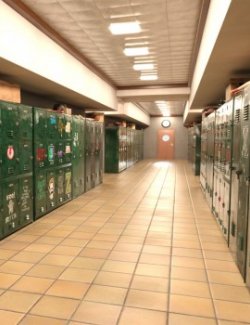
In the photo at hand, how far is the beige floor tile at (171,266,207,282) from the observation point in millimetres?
3046

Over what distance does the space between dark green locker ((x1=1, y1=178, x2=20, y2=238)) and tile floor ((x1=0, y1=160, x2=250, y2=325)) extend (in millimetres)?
159

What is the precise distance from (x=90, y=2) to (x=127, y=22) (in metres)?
0.80

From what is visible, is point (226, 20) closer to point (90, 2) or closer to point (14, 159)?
point (90, 2)

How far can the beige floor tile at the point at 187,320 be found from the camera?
2289 mm

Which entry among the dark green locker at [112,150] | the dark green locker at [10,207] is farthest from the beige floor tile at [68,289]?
the dark green locker at [112,150]

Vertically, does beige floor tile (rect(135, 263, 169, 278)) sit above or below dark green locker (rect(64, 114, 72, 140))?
below

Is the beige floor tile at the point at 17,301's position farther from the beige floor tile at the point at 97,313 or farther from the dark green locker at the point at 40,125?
the dark green locker at the point at 40,125

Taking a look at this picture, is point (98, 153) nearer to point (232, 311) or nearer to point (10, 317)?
point (10, 317)

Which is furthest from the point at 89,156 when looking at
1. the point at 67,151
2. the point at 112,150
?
the point at 112,150

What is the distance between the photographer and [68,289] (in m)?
2.79

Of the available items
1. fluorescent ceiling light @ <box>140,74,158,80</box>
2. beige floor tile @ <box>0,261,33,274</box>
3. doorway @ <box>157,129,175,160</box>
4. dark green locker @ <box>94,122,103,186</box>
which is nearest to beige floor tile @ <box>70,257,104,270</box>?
beige floor tile @ <box>0,261,33,274</box>

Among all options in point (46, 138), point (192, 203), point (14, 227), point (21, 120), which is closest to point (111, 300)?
point (14, 227)

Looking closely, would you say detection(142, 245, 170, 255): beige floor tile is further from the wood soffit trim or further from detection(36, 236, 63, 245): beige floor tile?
the wood soffit trim

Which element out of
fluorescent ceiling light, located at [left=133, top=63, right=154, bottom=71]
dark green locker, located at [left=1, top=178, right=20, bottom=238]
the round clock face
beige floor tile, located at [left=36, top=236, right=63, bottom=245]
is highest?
fluorescent ceiling light, located at [left=133, top=63, right=154, bottom=71]
